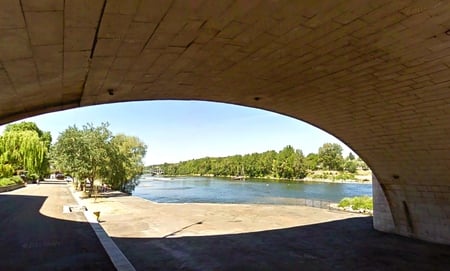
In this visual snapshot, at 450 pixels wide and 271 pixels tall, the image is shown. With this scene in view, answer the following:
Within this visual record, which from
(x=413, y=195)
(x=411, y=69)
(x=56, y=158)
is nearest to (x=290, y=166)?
(x=56, y=158)

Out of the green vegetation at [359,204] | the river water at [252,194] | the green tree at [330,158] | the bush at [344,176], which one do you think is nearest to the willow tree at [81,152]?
the river water at [252,194]

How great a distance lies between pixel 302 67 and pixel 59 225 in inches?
523

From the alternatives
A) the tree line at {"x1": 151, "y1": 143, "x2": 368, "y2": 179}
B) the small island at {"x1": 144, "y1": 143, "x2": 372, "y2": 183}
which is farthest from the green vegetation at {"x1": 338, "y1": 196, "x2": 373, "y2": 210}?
the tree line at {"x1": 151, "y1": 143, "x2": 368, "y2": 179}

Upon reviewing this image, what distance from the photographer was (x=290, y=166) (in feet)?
355

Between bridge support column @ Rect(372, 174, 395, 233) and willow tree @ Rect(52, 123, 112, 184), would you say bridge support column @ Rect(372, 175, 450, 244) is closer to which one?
bridge support column @ Rect(372, 174, 395, 233)

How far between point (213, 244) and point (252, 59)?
26.6ft

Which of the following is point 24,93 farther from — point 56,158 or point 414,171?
point 56,158

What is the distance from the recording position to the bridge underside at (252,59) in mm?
4180

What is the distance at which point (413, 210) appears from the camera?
13.4 m

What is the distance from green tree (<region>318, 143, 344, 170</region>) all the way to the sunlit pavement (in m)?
92.9

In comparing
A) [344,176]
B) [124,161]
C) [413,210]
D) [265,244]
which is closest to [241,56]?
[265,244]

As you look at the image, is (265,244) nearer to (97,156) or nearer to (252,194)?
(97,156)

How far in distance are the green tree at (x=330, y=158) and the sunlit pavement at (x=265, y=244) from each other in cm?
9290

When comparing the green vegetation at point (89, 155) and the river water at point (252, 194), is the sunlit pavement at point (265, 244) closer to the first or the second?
the green vegetation at point (89, 155)
